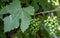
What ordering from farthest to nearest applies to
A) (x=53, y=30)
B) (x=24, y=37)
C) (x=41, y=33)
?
1. (x=41, y=33)
2. (x=24, y=37)
3. (x=53, y=30)

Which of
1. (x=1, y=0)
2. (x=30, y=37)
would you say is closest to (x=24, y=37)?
(x=30, y=37)

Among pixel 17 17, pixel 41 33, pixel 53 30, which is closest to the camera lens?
pixel 17 17

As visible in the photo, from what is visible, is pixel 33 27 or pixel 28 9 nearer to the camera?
pixel 28 9

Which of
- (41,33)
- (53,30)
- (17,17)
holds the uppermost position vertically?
(17,17)

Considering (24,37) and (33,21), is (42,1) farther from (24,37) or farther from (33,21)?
(24,37)

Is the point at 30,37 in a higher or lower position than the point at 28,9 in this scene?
lower

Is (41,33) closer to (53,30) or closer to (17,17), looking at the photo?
(53,30)

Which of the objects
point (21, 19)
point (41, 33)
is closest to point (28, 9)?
point (21, 19)

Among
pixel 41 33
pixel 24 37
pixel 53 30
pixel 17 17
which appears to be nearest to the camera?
pixel 17 17

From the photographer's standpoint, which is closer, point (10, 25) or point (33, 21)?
point (10, 25)
